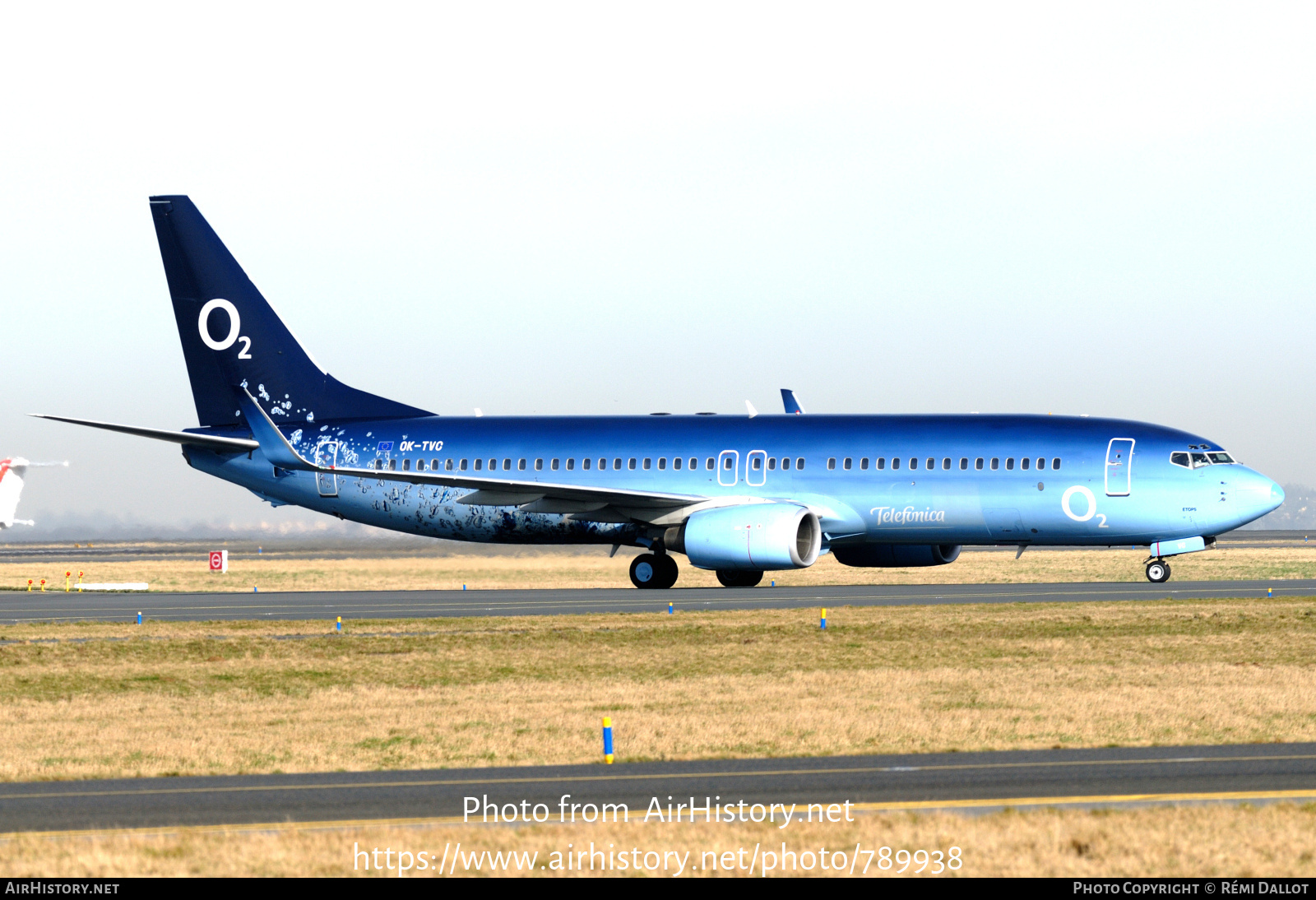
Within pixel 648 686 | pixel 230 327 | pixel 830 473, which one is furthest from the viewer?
pixel 230 327

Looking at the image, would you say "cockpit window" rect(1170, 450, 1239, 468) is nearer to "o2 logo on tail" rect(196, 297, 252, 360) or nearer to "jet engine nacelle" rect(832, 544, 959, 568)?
"jet engine nacelle" rect(832, 544, 959, 568)

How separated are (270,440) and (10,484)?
1215 inches

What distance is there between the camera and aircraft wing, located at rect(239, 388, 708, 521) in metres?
43.0

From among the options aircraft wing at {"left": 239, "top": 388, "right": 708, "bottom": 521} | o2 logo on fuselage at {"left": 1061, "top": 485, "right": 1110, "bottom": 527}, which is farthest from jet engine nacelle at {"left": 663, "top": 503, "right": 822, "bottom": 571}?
o2 logo on fuselage at {"left": 1061, "top": 485, "right": 1110, "bottom": 527}

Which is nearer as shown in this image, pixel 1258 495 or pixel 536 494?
pixel 1258 495

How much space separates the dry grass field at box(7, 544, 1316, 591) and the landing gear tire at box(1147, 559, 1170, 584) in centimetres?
473

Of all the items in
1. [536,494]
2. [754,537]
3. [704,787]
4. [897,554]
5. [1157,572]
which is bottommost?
[704,787]

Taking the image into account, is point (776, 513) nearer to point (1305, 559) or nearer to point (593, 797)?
point (593, 797)

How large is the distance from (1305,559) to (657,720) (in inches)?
2265

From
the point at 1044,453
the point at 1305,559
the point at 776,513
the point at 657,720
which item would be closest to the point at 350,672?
the point at 657,720

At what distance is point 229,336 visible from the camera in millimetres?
50312

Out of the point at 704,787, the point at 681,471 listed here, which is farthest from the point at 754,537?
the point at 704,787

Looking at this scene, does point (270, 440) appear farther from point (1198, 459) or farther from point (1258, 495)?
point (1258, 495)

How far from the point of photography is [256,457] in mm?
48281
